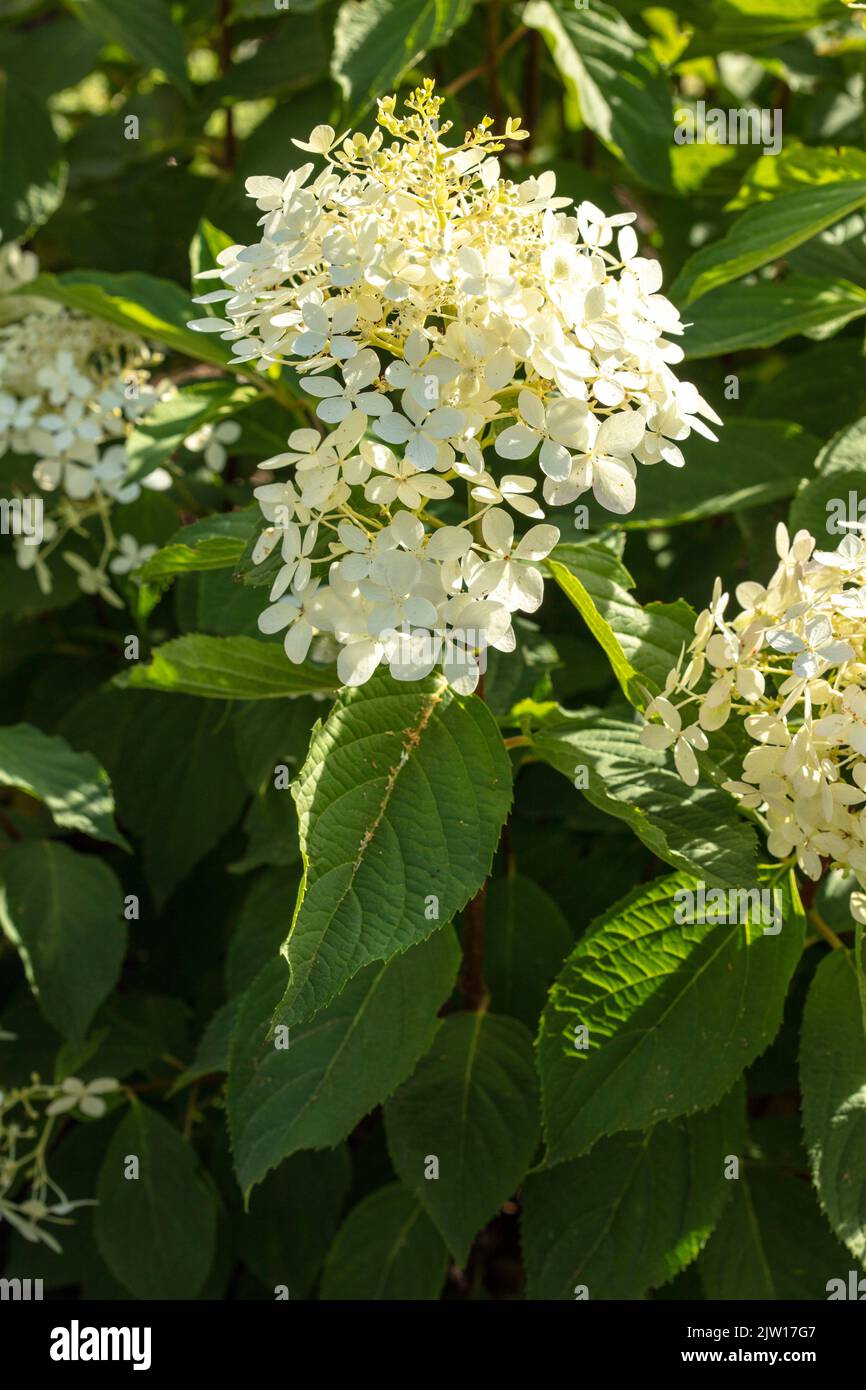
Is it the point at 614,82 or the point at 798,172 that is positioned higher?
the point at 614,82

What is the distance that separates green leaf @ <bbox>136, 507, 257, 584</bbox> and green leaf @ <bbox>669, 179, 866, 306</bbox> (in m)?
0.45

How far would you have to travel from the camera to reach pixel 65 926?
1532mm

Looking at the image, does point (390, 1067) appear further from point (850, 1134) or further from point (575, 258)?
point (575, 258)

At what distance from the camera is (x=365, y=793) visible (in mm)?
972

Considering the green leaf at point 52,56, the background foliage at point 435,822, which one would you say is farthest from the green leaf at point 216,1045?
the green leaf at point 52,56

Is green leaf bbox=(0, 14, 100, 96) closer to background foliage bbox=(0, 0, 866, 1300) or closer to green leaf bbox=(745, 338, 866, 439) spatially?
background foliage bbox=(0, 0, 866, 1300)

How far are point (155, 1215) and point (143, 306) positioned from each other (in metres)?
1.00

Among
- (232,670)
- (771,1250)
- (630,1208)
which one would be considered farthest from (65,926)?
(771,1250)

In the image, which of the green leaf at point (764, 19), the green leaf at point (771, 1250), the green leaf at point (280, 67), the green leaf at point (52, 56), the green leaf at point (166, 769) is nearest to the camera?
A: the green leaf at point (771, 1250)

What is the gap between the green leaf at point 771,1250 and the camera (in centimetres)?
135

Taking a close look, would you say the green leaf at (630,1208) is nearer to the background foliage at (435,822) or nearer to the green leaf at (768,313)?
the background foliage at (435,822)

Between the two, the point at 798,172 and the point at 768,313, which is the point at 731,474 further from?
the point at 798,172

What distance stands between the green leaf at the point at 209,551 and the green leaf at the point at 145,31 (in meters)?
0.72
